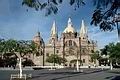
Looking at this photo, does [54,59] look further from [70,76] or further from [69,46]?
[70,76]

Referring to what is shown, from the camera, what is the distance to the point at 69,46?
176 metres

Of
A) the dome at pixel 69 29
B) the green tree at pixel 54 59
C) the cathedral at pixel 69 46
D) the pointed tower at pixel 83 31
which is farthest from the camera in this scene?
the pointed tower at pixel 83 31

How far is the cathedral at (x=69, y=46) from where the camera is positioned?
17062cm

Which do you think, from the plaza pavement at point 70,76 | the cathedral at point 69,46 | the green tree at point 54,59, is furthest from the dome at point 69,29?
the plaza pavement at point 70,76

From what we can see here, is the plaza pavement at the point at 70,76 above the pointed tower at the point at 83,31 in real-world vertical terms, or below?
below

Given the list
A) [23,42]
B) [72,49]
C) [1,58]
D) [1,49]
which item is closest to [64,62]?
[72,49]

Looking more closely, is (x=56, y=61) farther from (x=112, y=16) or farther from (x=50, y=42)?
(x=112, y=16)

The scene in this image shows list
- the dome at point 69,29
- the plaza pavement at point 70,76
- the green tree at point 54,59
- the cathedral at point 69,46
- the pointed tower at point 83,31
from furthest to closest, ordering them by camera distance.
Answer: the pointed tower at point 83,31
the dome at point 69,29
the cathedral at point 69,46
the green tree at point 54,59
the plaza pavement at point 70,76

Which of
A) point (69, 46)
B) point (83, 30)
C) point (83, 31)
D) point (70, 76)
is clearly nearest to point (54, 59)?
point (69, 46)

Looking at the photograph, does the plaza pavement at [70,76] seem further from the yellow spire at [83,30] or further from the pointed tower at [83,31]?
the yellow spire at [83,30]

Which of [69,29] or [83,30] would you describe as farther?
[69,29]

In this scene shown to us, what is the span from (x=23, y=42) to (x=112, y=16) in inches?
2472

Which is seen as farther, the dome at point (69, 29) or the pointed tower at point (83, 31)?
the pointed tower at point (83, 31)

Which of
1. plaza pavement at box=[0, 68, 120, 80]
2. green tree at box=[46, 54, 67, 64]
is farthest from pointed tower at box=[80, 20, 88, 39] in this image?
plaza pavement at box=[0, 68, 120, 80]
